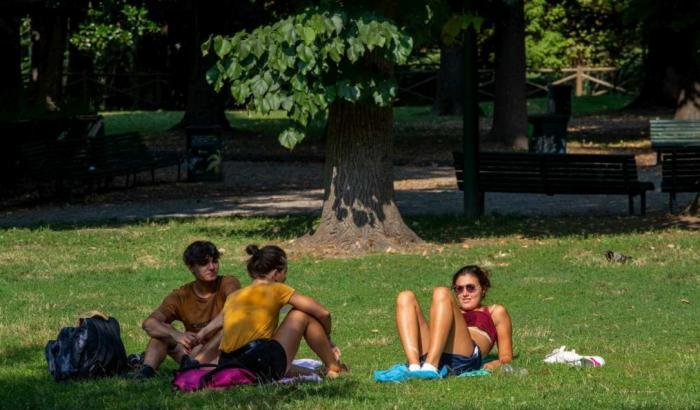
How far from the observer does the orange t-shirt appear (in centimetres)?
927

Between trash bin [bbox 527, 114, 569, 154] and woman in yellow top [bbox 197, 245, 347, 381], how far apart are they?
1625 centimetres

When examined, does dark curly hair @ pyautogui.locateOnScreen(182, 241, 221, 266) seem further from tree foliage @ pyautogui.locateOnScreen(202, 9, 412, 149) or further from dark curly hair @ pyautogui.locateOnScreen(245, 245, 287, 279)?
tree foliage @ pyautogui.locateOnScreen(202, 9, 412, 149)

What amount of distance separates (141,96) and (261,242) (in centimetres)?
4421

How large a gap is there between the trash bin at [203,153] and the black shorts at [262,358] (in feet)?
57.2

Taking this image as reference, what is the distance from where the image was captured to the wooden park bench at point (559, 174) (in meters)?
18.6

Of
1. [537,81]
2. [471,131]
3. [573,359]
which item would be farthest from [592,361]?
[537,81]

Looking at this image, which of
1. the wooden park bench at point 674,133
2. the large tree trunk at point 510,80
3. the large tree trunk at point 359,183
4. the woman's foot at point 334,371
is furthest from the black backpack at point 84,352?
the large tree trunk at point 510,80

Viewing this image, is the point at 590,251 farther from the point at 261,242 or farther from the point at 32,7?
the point at 32,7

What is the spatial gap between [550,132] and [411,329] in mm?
16350

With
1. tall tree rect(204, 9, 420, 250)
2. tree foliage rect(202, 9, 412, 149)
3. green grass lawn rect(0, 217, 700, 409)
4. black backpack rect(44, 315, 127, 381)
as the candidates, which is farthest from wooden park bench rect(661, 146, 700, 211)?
black backpack rect(44, 315, 127, 381)

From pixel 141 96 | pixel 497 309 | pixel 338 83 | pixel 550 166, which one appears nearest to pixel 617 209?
pixel 550 166

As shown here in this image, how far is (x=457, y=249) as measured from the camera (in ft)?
52.7

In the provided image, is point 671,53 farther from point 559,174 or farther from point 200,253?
point 200,253

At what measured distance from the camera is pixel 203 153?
25.8 metres
